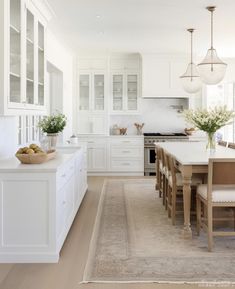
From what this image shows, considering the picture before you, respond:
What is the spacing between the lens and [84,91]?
30.0ft

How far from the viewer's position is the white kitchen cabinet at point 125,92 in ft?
30.0

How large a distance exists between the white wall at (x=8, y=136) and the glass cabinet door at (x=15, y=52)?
1.77 ft

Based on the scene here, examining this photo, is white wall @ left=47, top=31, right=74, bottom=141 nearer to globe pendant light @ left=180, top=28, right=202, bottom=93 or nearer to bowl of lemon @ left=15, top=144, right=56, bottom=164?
globe pendant light @ left=180, top=28, right=202, bottom=93

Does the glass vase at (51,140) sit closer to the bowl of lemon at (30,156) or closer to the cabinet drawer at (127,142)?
the bowl of lemon at (30,156)

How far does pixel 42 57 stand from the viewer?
15.6 feet

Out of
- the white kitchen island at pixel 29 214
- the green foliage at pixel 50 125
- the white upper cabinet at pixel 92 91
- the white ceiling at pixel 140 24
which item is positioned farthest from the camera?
the white upper cabinet at pixel 92 91

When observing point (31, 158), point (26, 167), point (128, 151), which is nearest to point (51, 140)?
point (31, 158)

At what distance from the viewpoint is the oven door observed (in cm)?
895

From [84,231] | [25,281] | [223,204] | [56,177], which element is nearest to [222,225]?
[223,204]

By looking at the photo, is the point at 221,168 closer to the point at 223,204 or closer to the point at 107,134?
the point at 223,204

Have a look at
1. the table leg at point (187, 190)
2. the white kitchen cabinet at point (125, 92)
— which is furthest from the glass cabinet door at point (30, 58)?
the white kitchen cabinet at point (125, 92)

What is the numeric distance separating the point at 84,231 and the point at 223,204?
63.6 inches

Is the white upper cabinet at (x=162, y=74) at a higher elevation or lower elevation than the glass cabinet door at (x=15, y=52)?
higher

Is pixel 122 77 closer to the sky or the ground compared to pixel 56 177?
closer to the sky
